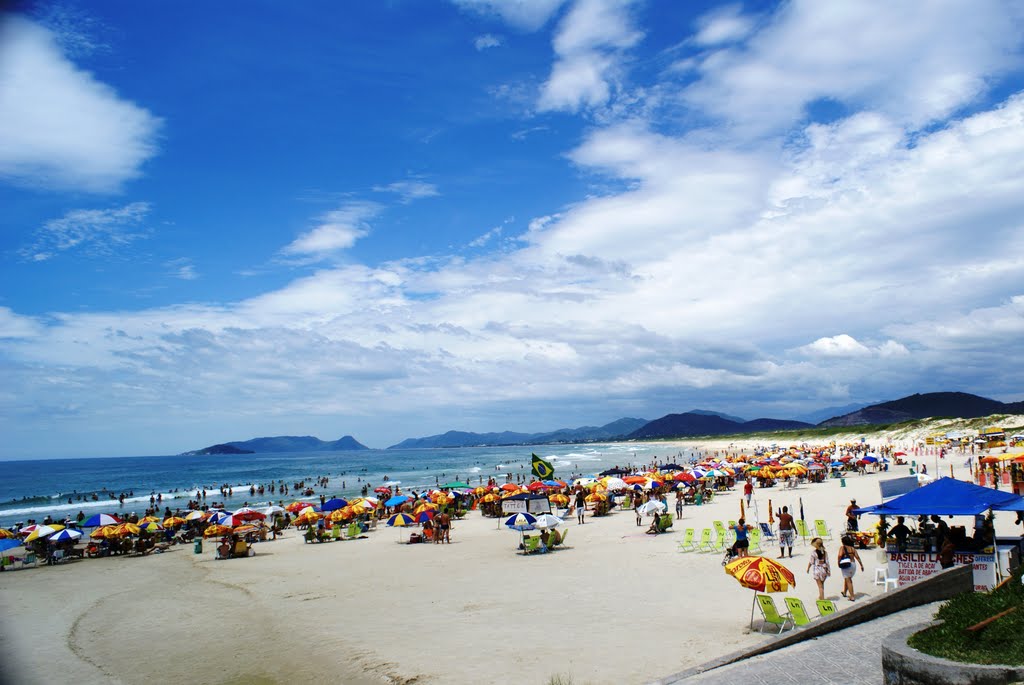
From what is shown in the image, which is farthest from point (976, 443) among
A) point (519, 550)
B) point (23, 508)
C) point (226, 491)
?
point (23, 508)

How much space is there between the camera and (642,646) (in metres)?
10.1

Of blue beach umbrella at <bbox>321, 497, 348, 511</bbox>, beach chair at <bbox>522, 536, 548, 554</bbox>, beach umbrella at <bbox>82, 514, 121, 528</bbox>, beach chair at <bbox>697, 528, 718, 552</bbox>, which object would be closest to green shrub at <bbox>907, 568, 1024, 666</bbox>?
beach chair at <bbox>697, 528, 718, 552</bbox>

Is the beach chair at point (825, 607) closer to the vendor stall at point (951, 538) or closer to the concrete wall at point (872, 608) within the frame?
the concrete wall at point (872, 608)

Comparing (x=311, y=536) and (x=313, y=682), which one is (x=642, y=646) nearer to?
(x=313, y=682)

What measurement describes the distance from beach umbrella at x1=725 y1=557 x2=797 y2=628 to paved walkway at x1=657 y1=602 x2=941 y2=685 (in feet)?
4.85

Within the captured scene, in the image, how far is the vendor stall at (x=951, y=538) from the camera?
34.0ft

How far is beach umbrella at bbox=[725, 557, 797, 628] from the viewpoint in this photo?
1027 centimetres

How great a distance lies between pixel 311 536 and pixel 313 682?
17.5m

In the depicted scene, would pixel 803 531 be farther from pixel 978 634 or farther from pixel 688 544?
pixel 978 634

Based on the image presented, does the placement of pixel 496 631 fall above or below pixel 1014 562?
below

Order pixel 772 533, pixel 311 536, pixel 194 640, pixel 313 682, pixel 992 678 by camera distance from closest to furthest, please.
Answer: pixel 992 678
pixel 313 682
pixel 194 640
pixel 772 533
pixel 311 536

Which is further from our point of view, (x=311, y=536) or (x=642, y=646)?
(x=311, y=536)

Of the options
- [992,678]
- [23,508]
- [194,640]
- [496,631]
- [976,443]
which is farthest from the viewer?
[23,508]

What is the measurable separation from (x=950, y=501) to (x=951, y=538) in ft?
2.04
